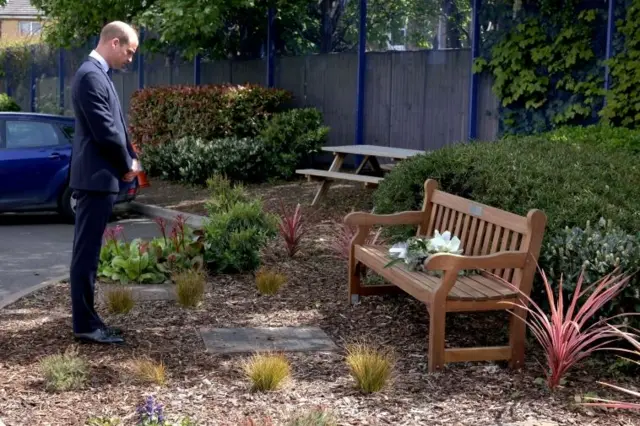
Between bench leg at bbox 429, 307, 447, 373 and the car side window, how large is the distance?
8.62 m

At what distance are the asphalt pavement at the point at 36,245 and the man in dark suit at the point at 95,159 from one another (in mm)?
1708

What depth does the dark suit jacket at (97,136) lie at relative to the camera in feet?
20.0

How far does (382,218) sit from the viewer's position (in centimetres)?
748

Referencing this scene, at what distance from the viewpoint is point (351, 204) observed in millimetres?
13172

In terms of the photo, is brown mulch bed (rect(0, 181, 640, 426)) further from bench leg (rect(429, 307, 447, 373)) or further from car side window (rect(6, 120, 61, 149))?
car side window (rect(6, 120, 61, 149))

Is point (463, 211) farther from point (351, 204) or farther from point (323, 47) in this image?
point (323, 47)

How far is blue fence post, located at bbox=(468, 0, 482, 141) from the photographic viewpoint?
14044 millimetres

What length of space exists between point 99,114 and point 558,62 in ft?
26.8

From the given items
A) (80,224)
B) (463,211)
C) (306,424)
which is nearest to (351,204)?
(463,211)

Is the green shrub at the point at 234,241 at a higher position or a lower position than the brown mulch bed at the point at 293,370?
higher

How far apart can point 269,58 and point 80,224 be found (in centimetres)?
1264

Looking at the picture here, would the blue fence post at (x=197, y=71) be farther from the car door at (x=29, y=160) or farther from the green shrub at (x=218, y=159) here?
the car door at (x=29, y=160)

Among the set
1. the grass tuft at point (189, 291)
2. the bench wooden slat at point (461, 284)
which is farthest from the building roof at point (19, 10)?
the bench wooden slat at point (461, 284)

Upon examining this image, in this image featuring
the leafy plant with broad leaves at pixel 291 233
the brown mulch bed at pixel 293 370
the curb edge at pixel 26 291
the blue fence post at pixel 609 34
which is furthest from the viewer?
the blue fence post at pixel 609 34
